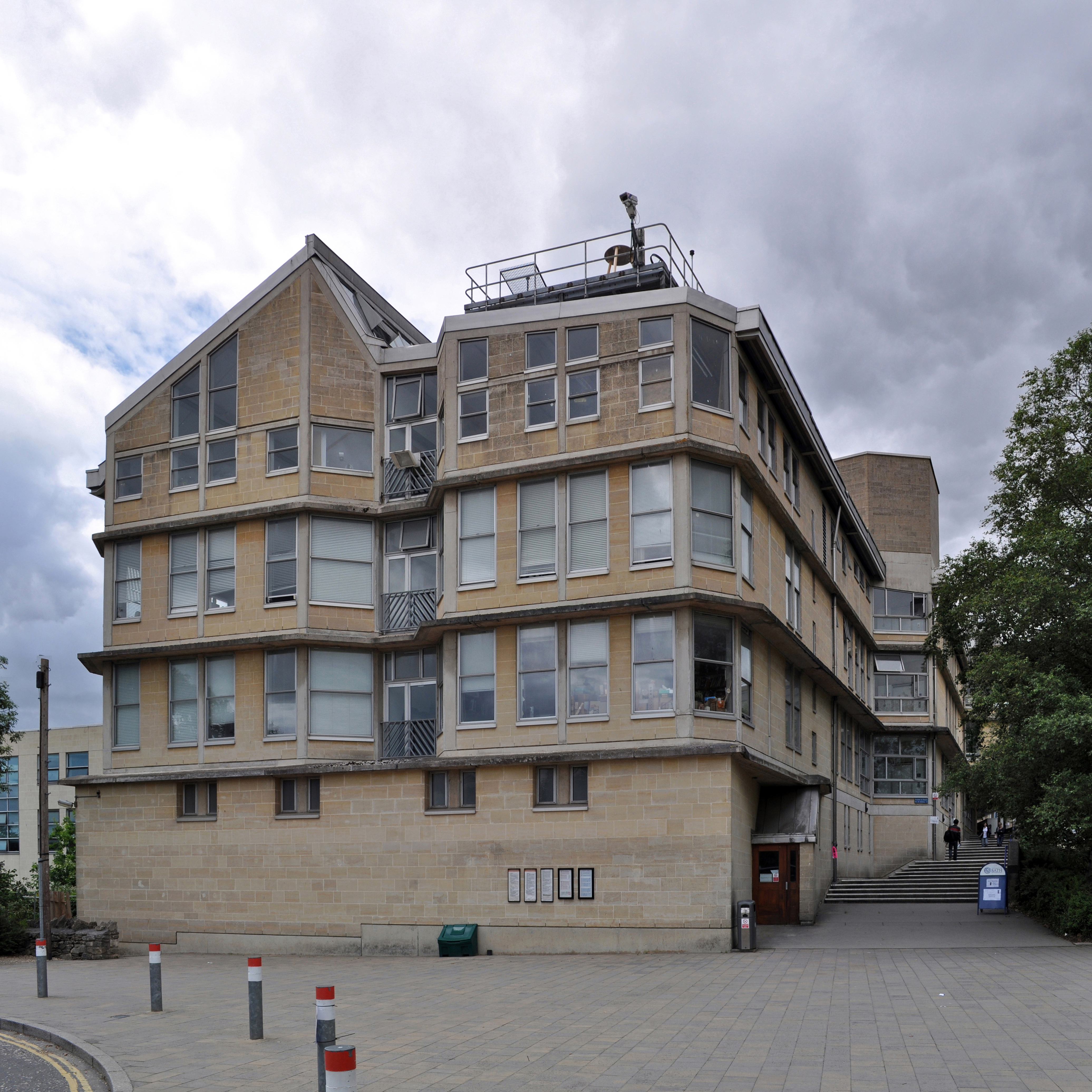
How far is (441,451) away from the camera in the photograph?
2905 centimetres

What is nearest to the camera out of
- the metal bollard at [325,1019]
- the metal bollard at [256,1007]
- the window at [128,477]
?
the metal bollard at [325,1019]

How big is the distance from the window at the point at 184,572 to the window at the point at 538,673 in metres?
9.61

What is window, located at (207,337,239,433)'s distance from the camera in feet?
104

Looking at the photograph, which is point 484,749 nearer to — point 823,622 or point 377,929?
point 377,929

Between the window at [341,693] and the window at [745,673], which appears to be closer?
the window at [745,673]

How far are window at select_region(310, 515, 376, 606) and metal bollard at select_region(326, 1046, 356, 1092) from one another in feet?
76.1

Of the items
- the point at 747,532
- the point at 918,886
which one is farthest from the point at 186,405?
the point at 918,886

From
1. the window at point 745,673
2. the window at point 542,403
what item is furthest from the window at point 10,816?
the window at point 745,673

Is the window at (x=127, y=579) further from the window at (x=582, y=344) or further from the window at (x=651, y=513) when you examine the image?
the window at (x=651, y=513)

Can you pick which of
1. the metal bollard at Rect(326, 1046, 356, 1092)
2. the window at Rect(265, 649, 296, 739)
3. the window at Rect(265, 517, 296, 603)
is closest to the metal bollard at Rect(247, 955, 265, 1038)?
the metal bollard at Rect(326, 1046, 356, 1092)

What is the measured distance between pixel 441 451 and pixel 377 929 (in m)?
11.0

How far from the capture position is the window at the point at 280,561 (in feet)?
98.4

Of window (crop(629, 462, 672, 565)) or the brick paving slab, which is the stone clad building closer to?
window (crop(629, 462, 672, 565))

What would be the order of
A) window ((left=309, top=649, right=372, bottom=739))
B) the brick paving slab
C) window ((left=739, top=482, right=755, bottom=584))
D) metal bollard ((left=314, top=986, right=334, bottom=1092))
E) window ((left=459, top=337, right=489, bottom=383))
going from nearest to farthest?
metal bollard ((left=314, top=986, right=334, bottom=1092))
the brick paving slab
window ((left=739, top=482, right=755, bottom=584))
window ((left=459, top=337, right=489, bottom=383))
window ((left=309, top=649, right=372, bottom=739))
